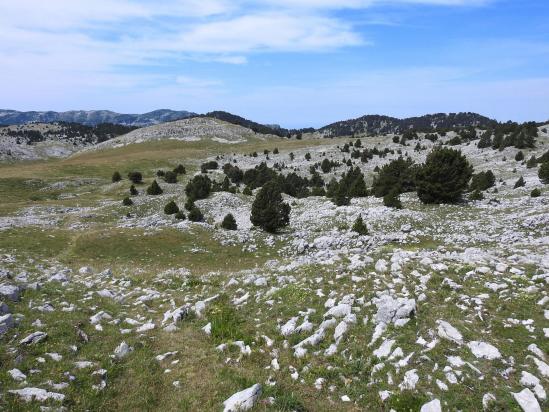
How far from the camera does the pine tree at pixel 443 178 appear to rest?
118ft

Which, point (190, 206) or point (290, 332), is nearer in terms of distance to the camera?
point (290, 332)

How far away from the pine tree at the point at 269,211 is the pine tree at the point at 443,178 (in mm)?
13549

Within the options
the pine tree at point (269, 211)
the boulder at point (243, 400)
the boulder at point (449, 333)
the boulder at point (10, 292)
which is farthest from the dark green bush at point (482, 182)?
the boulder at point (10, 292)

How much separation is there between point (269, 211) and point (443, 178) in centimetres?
1675

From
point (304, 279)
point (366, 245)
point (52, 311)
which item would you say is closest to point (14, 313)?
point (52, 311)

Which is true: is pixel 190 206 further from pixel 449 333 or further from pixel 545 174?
pixel 545 174

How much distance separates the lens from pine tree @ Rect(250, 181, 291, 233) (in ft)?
109

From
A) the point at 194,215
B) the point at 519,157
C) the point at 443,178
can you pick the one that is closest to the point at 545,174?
the point at 443,178

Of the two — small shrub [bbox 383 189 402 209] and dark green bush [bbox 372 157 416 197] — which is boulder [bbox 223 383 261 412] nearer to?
small shrub [bbox 383 189 402 209]

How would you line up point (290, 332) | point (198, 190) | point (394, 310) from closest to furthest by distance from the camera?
point (394, 310)
point (290, 332)
point (198, 190)

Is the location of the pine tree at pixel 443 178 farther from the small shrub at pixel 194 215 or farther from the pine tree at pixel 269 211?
the small shrub at pixel 194 215

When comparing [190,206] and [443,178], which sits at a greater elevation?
[443,178]

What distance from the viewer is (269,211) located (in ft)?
110

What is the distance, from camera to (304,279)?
15.0 metres
